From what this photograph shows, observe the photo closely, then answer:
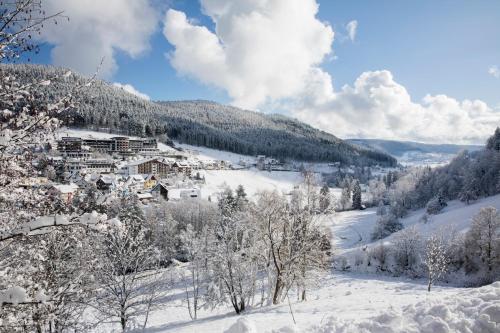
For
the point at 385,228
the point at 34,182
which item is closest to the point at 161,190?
the point at 385,228

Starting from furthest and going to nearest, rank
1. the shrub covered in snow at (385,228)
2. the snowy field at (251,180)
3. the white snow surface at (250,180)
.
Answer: the white snow surface at (250,180) → the snowy field at (251,180) → the shrub covered in snow at (385,228)

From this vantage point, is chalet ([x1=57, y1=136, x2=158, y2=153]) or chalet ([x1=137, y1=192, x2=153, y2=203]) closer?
chalet ([x1=137, y1=192, x2=153, y2=203])

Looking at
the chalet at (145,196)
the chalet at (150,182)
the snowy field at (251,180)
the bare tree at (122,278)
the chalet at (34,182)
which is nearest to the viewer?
the chalet at (34,182)

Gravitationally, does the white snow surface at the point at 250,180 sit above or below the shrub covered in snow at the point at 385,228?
above

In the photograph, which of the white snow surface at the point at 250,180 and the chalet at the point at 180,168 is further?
the chalet at the point at 180,168

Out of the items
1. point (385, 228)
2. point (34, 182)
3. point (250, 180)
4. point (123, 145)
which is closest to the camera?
point (34, 182)

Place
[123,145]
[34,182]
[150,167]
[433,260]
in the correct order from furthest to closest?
[123,145] < [150,167] < [433,260] < [34,182]

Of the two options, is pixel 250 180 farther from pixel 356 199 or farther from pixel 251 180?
pixel 356 199

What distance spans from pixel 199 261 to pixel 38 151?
2618 centimetres

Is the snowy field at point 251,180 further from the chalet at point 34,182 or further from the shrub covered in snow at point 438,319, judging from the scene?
the chalet at point 34,182

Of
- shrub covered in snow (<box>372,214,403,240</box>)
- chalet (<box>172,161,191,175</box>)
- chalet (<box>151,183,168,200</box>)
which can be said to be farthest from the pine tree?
chalet (<box>151,183,168,200</box>)

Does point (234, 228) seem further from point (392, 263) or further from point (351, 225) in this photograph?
point (351, 225)

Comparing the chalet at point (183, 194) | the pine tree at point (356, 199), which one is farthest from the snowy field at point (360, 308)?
the pine tree at point (356, 199)

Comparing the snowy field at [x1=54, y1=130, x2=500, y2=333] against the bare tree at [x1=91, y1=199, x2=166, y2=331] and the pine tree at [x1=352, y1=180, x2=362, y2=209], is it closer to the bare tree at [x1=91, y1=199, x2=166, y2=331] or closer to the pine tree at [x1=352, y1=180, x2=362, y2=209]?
the bare tree at [x1=91, y1=199, x2=166, y2=331]
